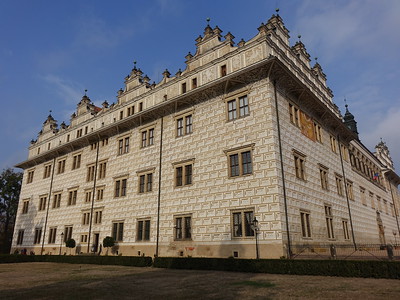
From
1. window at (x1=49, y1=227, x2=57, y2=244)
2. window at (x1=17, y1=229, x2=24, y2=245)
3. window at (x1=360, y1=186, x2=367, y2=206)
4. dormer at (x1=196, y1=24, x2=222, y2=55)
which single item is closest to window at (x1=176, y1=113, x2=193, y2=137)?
dormer at (x1=196, y1=24, x2=222, y2=55)

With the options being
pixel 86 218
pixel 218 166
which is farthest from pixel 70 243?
pixel 218 166

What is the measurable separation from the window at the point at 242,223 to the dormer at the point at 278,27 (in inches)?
552

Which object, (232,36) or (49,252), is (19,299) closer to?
(232,36)

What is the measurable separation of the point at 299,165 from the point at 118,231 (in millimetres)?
16275

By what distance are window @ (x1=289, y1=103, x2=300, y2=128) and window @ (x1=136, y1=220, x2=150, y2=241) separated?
13.8 metres

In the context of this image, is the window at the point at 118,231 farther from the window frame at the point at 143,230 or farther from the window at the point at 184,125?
the window at the point at 184,125

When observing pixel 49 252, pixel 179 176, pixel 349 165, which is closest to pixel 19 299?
pixel 179 176

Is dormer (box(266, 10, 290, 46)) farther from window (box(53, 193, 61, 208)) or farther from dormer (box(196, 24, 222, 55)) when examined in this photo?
window (box(53, 193, 61, 208))

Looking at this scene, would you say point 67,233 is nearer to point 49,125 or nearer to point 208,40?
point 49,125

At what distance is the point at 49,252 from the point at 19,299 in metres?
27.3

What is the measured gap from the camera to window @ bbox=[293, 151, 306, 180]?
71.2 feet

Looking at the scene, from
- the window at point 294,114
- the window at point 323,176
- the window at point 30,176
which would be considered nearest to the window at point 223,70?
the window at point 294,114

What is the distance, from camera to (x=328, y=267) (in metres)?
13.8

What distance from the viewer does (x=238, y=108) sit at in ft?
72.3
